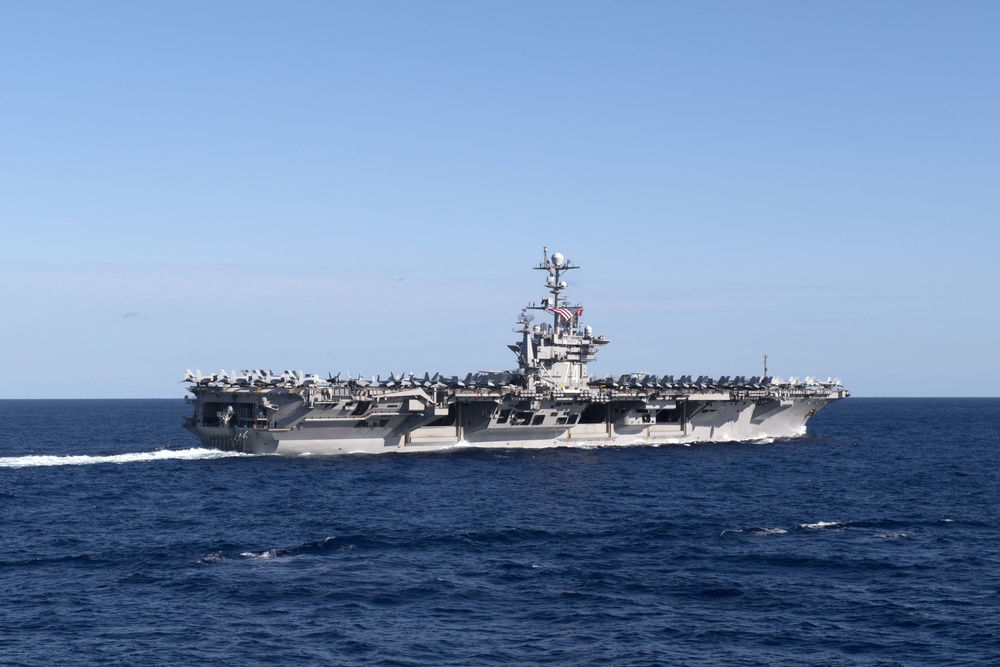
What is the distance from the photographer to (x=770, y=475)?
49625 mm

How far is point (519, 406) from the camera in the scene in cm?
5762

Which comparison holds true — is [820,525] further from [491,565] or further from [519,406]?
[519,406]

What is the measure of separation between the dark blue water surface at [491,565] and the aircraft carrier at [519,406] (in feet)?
9.15

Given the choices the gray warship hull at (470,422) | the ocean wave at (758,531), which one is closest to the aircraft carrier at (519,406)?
the gray warship hull at (470,422)

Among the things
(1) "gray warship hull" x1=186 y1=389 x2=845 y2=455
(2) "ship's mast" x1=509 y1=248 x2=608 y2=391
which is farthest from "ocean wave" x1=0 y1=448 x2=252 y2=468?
(2) "ship's mast" x1=509 y1=248 x2=608 y2=391

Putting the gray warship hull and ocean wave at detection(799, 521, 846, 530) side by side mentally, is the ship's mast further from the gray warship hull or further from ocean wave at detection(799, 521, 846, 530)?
ocean wave at detection(799, 521, 846, 530)

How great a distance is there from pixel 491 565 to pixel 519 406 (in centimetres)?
2932

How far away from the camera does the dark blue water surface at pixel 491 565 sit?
830 inches

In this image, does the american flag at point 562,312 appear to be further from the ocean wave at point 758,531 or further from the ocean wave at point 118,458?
the ocean wave at point 758,531

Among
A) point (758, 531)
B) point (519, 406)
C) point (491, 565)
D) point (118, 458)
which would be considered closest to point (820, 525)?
point (758, 531)

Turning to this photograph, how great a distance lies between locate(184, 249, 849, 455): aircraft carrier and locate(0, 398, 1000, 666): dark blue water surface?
279cm

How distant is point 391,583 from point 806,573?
10.9 m

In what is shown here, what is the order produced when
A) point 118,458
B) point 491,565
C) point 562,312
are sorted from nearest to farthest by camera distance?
point 491,565 < point 118,458 < point 562,312

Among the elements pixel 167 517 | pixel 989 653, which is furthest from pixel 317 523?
pixel 989 653
